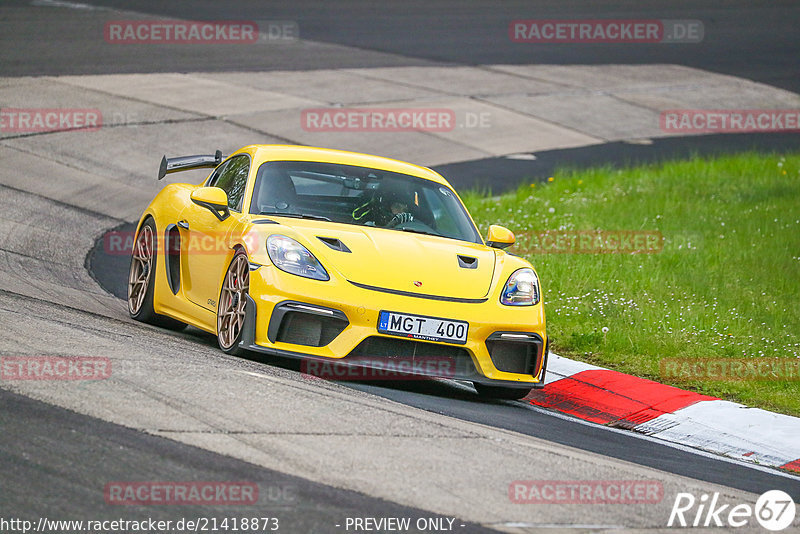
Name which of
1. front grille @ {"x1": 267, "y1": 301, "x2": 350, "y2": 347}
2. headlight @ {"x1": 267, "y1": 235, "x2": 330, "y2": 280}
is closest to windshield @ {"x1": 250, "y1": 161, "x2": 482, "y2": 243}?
headlight @ {"x1": 267, "y1": 235, "x2": 330, "y2": 280}

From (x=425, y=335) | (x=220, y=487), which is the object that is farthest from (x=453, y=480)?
(x=425, y=335)

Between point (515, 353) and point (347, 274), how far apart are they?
120 centimetres

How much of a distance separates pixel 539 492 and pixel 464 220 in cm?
371

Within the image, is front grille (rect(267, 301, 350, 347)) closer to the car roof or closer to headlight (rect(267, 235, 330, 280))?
headlight (rect(267, 235, 330, 280))

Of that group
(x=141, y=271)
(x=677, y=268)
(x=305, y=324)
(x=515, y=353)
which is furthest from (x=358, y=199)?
(x=677, y=268)

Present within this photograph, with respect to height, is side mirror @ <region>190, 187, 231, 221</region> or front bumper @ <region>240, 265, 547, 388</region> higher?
side mirror @ <region>190, 187, 231, 221</region>

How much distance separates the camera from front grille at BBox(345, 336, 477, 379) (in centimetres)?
716

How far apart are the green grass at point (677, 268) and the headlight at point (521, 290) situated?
1.64 metres


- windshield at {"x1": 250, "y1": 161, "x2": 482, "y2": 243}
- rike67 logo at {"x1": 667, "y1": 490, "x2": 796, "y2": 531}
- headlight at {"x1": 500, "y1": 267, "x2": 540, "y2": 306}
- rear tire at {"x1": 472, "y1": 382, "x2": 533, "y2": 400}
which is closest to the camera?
rike67 logo at {"x1": 667, "y1": 490, "x2": 796, "y2": 531}

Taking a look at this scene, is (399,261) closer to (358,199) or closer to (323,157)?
(358,199)

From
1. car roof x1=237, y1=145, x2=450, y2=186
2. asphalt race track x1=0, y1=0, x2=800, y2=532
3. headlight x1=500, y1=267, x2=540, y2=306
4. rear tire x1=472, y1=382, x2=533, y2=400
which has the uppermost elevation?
car roof x1=237, y1=145, x2=450, y2=186

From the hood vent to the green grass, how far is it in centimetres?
280

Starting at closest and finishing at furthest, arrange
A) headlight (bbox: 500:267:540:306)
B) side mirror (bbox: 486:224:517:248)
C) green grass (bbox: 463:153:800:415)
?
headlight (bbox: 500:267:540:306), side mirror (bbox: 486:224:517:248), green grass (bbox: 463:153:800:415)

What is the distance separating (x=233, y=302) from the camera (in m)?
7.61
